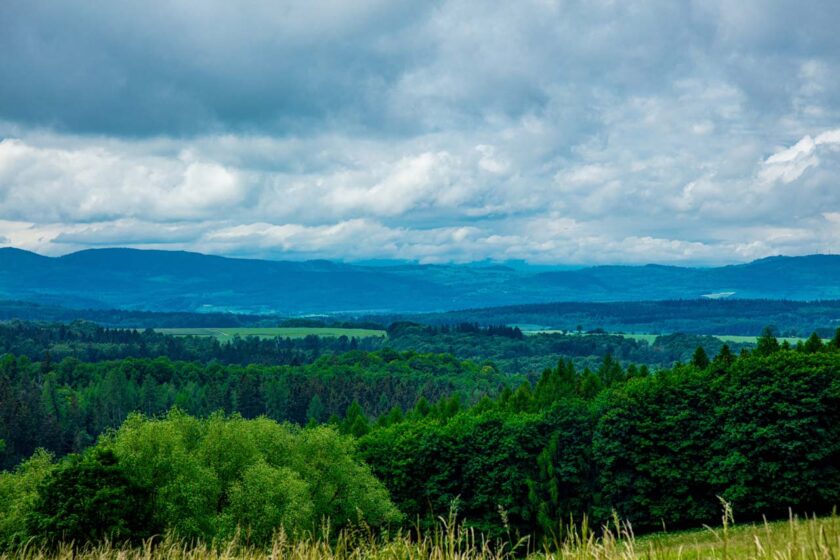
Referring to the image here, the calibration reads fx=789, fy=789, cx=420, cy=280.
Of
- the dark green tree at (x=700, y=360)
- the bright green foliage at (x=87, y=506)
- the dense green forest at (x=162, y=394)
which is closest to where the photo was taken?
the bright green foliage at (x=87, y=506)

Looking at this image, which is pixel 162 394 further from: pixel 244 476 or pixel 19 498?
pixel 244 476

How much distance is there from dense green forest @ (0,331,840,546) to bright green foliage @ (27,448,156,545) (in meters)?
0.10

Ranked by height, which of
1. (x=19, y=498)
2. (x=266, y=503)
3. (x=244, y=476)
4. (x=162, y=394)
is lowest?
(x=162, y=394)

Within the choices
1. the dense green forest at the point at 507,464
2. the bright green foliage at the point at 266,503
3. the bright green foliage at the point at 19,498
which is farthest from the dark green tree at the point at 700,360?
the bright green foliage at the point at 19,498

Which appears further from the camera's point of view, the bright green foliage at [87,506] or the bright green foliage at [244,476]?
the bright green foliage at [244,476]

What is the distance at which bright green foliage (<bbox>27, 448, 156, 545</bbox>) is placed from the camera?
4194 centimetres

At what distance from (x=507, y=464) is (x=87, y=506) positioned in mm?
38728

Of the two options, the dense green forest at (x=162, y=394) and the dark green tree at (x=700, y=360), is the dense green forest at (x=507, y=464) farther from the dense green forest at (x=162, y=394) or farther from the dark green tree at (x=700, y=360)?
the dense green forest at (x=162, y=394)

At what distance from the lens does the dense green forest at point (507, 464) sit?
157ft

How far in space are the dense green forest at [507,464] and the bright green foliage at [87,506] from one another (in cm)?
10

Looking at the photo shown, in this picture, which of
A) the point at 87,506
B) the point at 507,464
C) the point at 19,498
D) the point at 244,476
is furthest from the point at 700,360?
the point at 19,498

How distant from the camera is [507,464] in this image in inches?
2803

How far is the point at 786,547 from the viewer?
27.0 ft

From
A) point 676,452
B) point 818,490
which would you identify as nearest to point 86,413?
point 676,452
